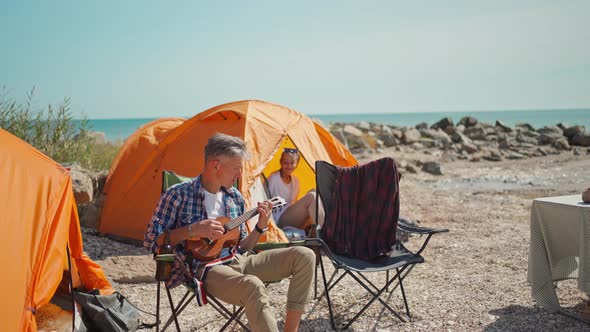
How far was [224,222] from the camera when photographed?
330cm

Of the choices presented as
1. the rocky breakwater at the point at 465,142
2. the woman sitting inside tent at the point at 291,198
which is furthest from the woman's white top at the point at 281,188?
the rocky breakwater at the point at 465,142

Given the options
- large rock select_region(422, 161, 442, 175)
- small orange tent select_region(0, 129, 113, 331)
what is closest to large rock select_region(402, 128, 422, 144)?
large rock select_region(422, 161, 442, 175)

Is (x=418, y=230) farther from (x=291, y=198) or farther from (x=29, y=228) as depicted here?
(x=29, y=228)

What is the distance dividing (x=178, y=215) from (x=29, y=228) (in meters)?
0.78

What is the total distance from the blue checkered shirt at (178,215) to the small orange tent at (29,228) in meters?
0.48

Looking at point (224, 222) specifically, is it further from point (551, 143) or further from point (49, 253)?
point (551, 143)

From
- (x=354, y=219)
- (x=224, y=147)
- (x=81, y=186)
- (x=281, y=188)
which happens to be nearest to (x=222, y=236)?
(x=224, y=147)

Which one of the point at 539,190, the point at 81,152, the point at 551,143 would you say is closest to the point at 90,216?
the point at 81,152

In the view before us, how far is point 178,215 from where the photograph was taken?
3.26 metres

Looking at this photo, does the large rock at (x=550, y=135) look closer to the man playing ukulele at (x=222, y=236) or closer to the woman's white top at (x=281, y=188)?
the woman's white top at (x=281, y=188)

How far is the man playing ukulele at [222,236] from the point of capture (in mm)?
3074

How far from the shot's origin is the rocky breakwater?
683 inches

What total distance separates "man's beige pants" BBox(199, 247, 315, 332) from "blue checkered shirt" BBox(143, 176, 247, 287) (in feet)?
0.56

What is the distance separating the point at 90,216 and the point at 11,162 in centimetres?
371
